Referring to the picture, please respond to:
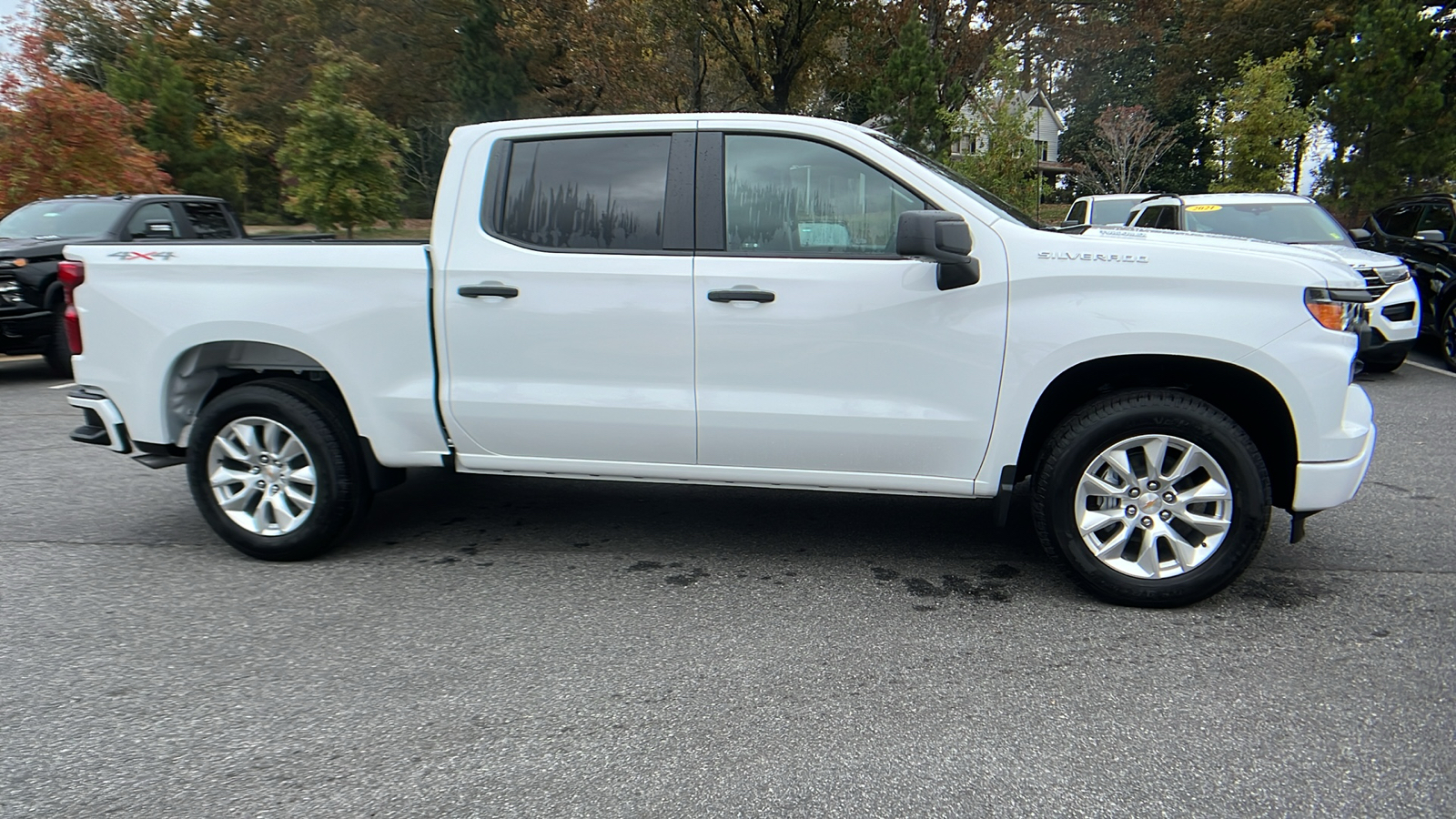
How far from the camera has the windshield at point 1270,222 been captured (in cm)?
1001

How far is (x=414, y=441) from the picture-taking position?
14.4 feet

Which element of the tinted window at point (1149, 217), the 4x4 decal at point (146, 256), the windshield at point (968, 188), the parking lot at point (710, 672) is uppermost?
the windshield at point (968, 188)

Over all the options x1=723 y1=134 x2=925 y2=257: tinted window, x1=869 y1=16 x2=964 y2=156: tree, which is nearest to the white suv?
x1=723 y1=134 x2=925 y2=257: tinted window

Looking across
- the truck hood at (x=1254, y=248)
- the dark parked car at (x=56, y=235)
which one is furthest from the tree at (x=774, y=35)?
the truck hood at (x=1254, y=248)

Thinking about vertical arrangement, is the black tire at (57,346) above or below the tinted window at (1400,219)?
below

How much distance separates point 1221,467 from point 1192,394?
1.29 ft

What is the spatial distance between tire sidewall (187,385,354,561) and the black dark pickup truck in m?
5.15

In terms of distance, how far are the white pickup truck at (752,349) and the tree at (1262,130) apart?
18129 millimetres

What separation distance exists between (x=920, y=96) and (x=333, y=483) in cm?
2011

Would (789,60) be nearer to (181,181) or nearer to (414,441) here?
(181,181)

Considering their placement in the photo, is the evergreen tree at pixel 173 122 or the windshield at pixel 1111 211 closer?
the windshield at pixel 1111 211

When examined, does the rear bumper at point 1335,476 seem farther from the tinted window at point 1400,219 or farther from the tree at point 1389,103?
the tree at point 1389,103

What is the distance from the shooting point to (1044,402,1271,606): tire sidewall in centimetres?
376

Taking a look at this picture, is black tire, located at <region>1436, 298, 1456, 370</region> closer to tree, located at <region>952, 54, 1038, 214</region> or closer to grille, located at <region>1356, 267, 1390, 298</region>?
grille, located at <region>1356, 267, 1390, 298</region>
